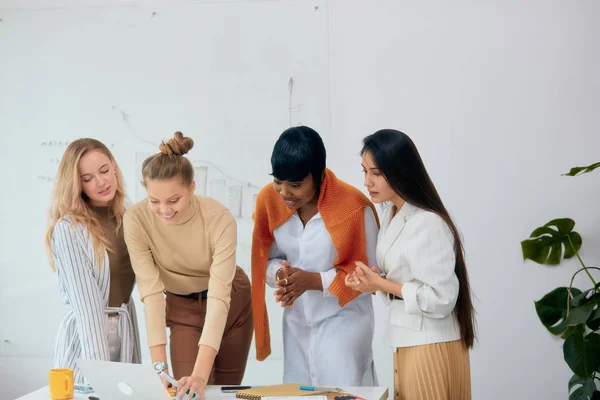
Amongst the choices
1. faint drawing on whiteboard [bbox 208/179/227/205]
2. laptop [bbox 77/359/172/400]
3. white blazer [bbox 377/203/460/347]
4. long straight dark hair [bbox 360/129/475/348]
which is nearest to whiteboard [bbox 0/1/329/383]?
faint drawing on whiteboard [bbox 208/179/227/205]

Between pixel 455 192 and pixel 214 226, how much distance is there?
1.69m

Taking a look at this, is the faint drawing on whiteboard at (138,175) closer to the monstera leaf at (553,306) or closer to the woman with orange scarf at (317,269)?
the woman with orange scarf at (317,269)

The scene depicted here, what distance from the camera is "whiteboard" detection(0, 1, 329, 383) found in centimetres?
375

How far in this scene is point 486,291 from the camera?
3631mm

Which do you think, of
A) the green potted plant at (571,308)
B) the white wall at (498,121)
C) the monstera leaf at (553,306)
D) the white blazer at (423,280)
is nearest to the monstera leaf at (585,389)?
the green potted plant at (571,308)

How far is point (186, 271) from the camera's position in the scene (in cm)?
243

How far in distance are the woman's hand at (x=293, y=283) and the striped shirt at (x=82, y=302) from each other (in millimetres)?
557

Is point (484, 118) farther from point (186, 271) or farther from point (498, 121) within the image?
point (186, 271)

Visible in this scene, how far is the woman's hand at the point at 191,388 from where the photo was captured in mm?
1949

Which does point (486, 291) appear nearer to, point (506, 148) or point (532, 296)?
point (532, 296)

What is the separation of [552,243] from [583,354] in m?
0.66

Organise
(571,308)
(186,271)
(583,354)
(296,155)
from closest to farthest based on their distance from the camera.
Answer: (296,155) < (186,271) < (583,354) < (571,308)

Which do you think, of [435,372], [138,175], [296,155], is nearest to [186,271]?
[296,155]

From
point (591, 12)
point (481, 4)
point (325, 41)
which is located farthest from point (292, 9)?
point (591, 12)
